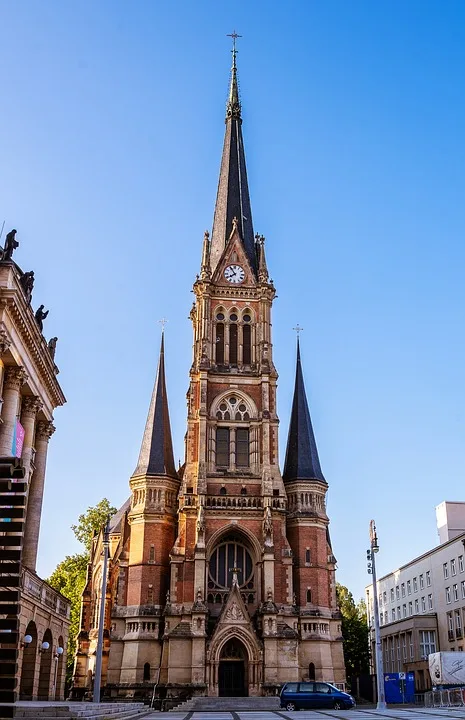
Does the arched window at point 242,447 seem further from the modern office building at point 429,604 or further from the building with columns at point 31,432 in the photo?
the building with columns at point 31,432

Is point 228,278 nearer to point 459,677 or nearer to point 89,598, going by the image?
point 89,598

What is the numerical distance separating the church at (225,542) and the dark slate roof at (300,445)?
113 mm

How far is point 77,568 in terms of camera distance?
7756cm

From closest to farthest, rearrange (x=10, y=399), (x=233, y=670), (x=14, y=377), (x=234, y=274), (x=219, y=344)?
(x=10, y=399)
(x=14, y=377)
(x=233, y=670)
(x=219, y=344)
(x=234, y=274)

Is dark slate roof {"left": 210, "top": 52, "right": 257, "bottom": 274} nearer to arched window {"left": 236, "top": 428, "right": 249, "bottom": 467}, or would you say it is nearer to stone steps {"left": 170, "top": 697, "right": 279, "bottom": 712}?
arched window {"left": 236, "top": 428, "right": 249, "bottom": 467}

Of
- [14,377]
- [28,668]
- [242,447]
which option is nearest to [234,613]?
[242,447]

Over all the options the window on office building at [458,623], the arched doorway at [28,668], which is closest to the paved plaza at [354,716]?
the arched doorway at [28,668]

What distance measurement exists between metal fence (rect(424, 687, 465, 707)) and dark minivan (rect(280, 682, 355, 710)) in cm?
455

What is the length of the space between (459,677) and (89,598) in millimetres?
33688

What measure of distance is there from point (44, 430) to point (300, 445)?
2891 cm

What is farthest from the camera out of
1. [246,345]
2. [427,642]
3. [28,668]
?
[427,642]

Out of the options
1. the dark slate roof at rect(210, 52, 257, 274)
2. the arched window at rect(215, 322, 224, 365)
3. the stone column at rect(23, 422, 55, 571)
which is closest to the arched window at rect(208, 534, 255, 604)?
the arched window at rect(215, 322, 224, 365)

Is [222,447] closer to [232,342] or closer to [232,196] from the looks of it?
[232,342]

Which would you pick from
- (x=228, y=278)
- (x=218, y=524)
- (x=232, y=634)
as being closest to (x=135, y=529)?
(x=218, y=524)
